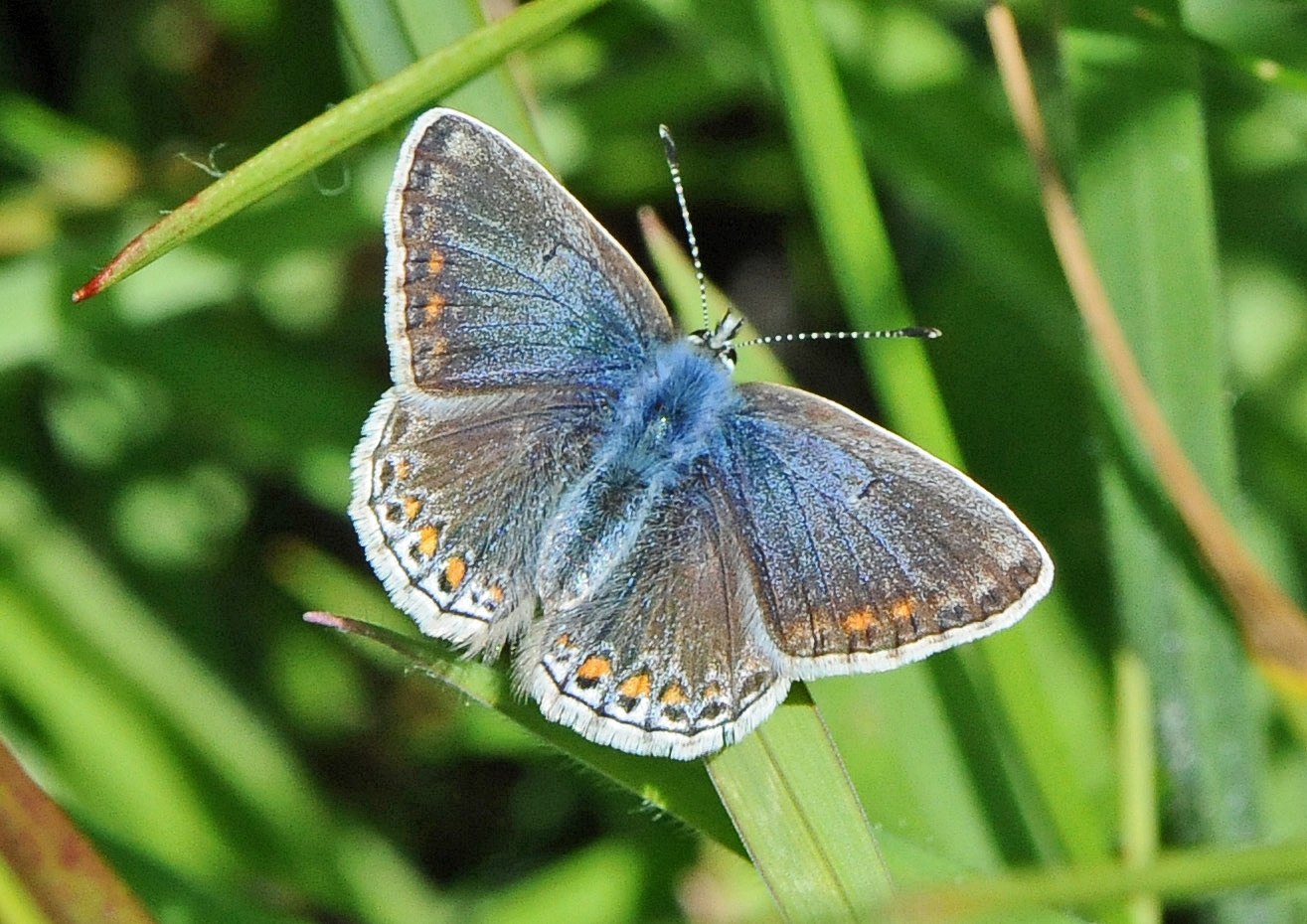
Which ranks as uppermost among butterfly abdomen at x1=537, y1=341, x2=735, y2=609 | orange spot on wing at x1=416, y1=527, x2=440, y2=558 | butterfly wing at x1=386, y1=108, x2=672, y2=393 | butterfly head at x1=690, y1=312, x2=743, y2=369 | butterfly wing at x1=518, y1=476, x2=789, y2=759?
butterfly wing at x1=386, y1=108, x2=672, y2=393

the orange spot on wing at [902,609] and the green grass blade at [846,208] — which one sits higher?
the green grass blade at [846,208]

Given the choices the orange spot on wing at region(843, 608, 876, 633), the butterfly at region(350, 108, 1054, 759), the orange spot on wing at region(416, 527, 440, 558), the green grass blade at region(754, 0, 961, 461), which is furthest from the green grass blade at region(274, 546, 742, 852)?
the green grass blade at region(754, 0, 961, 461)

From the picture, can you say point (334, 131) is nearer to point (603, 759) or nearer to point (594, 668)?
point (594, 668)

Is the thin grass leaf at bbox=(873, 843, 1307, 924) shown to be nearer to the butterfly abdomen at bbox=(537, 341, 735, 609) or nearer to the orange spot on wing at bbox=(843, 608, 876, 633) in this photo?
the orange spot on wing at bbox=(843, 608, 876, 633)

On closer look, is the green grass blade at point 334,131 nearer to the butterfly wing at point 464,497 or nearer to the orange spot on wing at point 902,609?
the butterfly wing at point 464,497

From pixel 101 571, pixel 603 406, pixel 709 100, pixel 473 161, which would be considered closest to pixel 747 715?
pixel 603 406

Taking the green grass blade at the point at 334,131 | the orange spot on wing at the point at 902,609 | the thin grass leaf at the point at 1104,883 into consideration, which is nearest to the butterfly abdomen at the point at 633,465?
the orange spot on wing at the point at 902,609

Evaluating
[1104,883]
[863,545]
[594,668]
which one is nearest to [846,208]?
[863,545]
